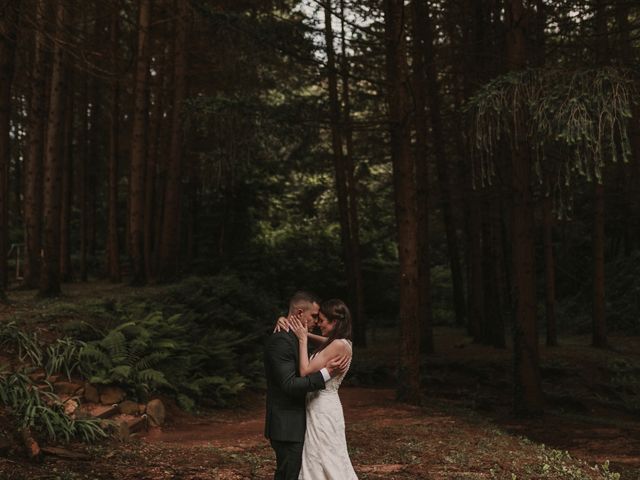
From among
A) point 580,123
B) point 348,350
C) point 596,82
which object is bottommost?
point 348,350

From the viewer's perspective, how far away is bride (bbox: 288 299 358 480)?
5.03 metres

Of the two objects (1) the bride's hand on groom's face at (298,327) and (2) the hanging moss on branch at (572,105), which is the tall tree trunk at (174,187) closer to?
(2) the hanging moss on branch at (572,105)

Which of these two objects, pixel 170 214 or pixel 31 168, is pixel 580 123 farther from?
pixel 31 168

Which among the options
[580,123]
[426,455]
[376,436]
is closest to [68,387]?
[376,436]

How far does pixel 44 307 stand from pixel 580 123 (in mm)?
10206

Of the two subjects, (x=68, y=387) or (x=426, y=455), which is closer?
(x=426, y=455)

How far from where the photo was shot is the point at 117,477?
6.74 m

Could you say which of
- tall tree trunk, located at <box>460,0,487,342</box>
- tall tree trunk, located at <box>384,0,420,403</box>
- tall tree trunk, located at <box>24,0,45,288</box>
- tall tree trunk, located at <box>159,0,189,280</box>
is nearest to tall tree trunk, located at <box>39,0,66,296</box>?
tall tree trunk, located at <box>24,0,45,288</box>

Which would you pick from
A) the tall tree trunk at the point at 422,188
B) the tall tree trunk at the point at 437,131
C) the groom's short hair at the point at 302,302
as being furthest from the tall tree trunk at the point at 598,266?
the groom's short hair at the point at 302,302

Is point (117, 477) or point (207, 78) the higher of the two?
point (207, 78)

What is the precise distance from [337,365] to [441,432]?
529cm

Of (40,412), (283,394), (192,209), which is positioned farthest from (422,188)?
(283,394)

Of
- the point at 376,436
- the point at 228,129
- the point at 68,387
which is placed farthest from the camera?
the point at 228,129

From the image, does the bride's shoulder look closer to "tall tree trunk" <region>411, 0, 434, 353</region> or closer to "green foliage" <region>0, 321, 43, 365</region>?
"green foliage" <region>0, 321, 43, 365</region>
